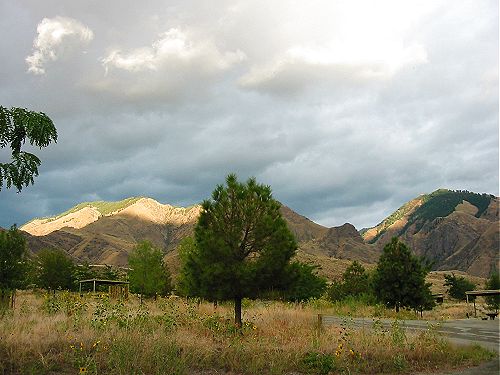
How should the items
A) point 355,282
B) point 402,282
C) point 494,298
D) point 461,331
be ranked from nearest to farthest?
point 461,331 → point 402,282 → point 355,282 → point 494,298

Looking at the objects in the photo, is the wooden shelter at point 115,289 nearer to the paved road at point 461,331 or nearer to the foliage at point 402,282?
the paved road at point 461,331

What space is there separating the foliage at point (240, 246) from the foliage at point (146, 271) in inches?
1052

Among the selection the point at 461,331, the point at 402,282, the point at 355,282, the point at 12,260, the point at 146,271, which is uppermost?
the point at 12,260

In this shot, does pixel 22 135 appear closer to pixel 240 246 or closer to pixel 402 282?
pixel 240 246

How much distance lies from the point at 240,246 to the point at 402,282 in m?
19.3

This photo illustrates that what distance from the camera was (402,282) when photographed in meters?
29.8

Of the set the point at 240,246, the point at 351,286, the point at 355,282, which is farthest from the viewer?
the point at 351,286

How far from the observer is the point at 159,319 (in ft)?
39.6

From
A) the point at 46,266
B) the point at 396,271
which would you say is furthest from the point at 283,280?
the point at 46,266

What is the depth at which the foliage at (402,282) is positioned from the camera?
29750mm

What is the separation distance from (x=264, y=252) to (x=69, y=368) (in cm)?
680

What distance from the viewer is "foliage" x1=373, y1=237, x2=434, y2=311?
97.6 feet

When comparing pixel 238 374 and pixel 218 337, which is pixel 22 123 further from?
pixel 218 337

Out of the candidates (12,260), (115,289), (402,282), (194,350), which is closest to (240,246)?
(194,350)
